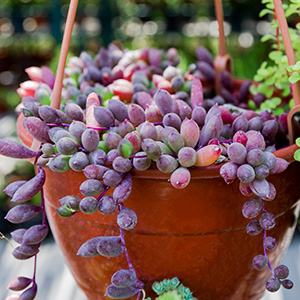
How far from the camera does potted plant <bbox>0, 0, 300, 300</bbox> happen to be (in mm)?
558

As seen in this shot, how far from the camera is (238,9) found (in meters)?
3.10

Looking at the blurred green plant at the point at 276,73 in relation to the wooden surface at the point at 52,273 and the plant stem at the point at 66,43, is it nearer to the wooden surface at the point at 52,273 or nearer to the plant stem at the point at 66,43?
the plant stem at the point at 66,43

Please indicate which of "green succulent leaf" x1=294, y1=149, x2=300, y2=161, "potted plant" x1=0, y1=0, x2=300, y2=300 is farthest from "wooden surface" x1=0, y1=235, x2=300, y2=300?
"green succulent leaf" x1=294, y1=149, x2=300, y2=161

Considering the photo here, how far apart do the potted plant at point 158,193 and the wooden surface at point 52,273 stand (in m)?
0.41

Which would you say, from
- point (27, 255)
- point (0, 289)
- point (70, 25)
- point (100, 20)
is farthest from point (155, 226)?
point (100, 20)

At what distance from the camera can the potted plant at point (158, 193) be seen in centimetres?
56

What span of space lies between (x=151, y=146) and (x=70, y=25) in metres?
0.26

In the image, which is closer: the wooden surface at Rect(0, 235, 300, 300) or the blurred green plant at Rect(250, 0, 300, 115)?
the blurred green plant at Rect(250, 0, 300, 115)

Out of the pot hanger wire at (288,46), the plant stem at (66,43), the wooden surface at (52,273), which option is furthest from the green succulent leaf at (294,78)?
the wooden surface at (52,273)

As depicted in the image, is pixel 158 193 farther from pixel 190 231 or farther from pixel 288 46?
pixel 288 46

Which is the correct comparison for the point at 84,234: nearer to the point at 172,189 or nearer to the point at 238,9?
the point at 172,189

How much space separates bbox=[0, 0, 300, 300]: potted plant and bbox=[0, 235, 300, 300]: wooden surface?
0.41 m

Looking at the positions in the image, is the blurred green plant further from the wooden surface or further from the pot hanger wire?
the wooden surface

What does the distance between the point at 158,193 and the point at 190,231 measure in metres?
0.08
